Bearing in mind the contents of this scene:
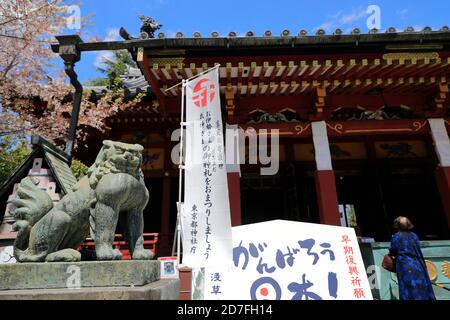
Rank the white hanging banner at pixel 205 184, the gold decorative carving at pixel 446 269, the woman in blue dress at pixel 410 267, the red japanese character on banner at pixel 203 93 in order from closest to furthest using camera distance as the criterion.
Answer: the white hanging banner at pixel 205 184
the woman in blue dress at pixel 410 267
the red japanese character on banner at pixel 203 93
the gold decorative carving at pixel 446 269

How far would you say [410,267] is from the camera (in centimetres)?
353

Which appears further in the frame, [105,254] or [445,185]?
[445,185]

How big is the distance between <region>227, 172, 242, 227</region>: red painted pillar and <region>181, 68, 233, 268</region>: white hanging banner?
235cm

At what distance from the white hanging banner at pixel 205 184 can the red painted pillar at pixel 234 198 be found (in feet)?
7.70

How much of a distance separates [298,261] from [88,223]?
8.25 ft

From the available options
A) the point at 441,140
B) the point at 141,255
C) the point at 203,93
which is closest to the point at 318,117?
the point at 441,140

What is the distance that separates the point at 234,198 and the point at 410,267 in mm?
3403

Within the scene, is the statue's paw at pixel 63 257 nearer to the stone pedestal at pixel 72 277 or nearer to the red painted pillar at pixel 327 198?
the stone pedestal at pixel 72 277

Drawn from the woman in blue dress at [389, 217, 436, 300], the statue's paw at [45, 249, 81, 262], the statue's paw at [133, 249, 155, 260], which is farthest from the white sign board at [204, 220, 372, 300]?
the statue's paw at [45, 249, 81, 262]

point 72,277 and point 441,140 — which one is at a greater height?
point 441,140

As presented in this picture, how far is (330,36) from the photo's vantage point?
554cm

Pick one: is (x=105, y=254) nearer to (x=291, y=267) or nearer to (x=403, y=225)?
(x=291, y=267)

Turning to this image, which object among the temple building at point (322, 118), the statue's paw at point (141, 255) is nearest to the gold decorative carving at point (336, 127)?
the temple building at point (322, 118)

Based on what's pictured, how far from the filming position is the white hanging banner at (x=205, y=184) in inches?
130
